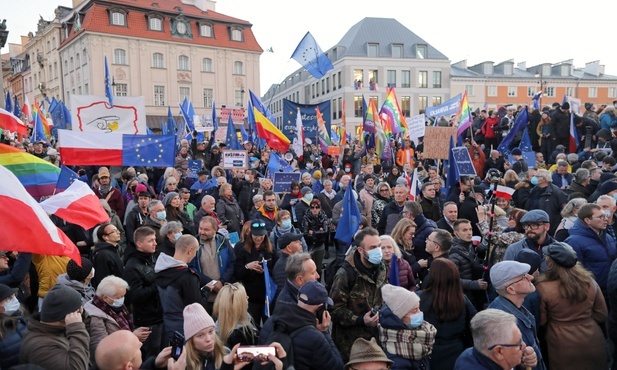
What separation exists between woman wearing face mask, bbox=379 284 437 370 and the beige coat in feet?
3.94

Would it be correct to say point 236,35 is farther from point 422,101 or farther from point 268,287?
point 268,287

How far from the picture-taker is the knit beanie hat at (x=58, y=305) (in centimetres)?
322

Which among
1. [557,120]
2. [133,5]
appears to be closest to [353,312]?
[557,120]

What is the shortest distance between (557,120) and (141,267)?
549 inches

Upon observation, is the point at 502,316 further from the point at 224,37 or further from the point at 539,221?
the point at 224,37

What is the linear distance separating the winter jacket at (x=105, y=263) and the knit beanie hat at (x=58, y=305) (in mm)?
1563

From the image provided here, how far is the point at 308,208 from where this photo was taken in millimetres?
8492

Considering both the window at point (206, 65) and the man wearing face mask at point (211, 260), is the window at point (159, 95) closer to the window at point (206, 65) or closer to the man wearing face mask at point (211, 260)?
the window at point (206, 65)

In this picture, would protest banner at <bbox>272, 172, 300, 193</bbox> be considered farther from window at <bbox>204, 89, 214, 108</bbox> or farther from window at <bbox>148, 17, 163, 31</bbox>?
window at <bbox>148, 17, 163, 31</bbox>

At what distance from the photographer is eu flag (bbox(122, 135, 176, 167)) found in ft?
26.9

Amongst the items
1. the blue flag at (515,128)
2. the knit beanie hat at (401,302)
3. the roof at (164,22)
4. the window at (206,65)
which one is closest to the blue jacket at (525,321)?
the knit beanie hat at (401,302)

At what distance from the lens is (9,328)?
11.4 ft

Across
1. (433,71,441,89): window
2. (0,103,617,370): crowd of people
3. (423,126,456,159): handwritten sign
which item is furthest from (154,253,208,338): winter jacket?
(433,71,441,89): window

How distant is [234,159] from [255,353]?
871cm
